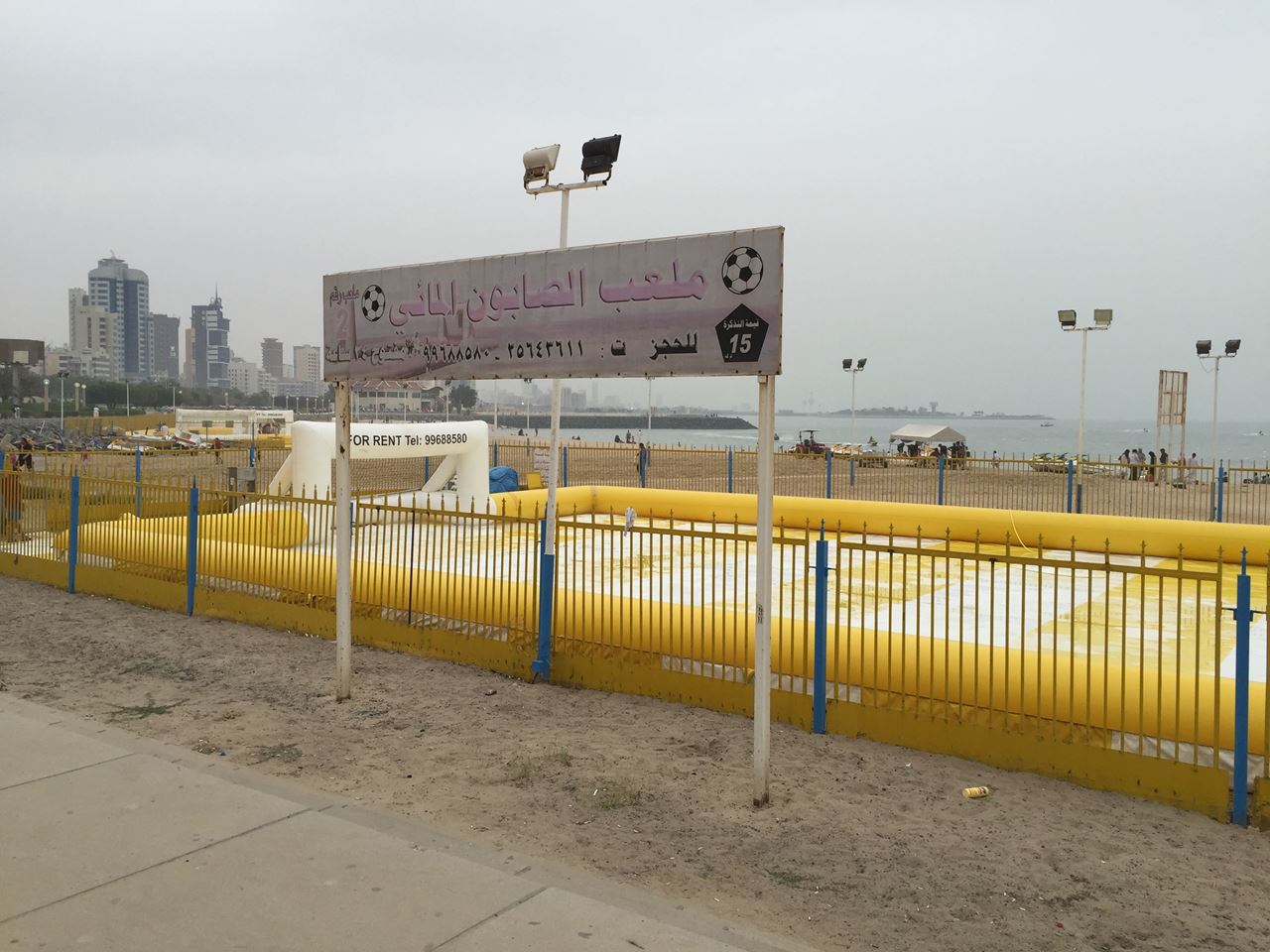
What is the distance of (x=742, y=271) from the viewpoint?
6.02 metres

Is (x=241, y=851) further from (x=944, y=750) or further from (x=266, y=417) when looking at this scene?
(x=266, y=417)

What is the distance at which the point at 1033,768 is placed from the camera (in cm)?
642

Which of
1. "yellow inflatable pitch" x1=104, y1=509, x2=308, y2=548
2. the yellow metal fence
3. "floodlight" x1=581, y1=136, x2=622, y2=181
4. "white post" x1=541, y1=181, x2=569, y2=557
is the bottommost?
the yellow metal fence

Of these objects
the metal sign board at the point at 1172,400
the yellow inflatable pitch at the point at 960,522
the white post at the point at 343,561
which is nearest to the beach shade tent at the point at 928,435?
the metal sign board at the point at 1172,400

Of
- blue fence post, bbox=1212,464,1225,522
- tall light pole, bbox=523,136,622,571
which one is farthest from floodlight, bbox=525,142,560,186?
blue fence post, bbox=1212,464,1225,522

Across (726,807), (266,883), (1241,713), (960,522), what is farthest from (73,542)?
(1241,713)

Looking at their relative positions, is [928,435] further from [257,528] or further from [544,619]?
[544,619]

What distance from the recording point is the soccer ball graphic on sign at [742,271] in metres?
5.97

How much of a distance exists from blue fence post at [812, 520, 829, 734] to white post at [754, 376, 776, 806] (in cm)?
111

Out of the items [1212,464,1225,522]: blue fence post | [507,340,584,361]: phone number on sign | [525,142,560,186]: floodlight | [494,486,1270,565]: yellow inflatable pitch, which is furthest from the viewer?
[1212,464,1225,522]: blue fence post

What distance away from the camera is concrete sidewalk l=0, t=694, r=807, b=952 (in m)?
4.26

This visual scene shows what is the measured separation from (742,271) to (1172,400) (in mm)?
29900

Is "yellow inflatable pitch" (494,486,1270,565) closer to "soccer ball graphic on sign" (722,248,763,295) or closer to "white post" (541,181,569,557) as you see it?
"white post" (541,181,569,557)

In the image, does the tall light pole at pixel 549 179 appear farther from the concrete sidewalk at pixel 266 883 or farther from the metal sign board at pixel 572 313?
the concrete sidewalk at pixel 266 883
